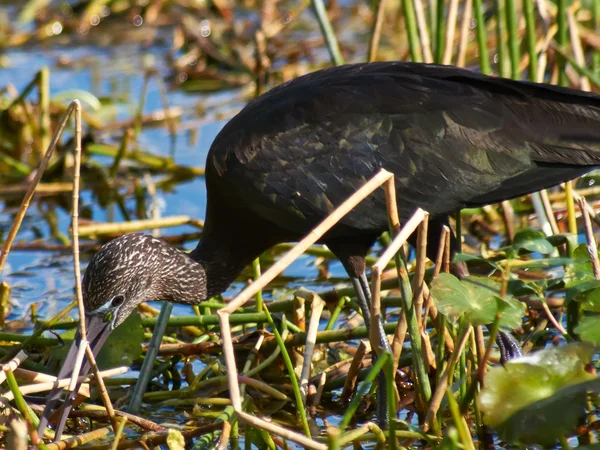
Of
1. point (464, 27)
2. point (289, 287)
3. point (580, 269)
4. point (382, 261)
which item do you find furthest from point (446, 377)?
point (464, 27)

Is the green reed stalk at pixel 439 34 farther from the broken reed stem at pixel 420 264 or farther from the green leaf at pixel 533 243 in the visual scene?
the broken reed stem at pixel 420 264

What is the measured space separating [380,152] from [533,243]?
0.98 metres

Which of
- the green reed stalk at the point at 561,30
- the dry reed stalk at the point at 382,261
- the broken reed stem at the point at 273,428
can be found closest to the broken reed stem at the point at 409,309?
the dry reed stalk at the point at 382,261

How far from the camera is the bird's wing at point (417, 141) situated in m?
4.33

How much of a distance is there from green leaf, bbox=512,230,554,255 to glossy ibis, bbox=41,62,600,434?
586mm

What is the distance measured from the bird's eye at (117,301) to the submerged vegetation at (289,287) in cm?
19

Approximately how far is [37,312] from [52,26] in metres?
5.53

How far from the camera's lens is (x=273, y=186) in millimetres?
4465

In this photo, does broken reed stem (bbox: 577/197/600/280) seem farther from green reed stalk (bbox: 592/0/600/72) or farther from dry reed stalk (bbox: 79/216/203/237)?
green reed stalk (bbox: 592/0/600/72)

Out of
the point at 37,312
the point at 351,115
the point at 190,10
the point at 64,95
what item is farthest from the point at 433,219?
the point at 190,10

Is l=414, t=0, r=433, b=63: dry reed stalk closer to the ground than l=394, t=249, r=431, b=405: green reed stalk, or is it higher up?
higher up

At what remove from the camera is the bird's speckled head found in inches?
175

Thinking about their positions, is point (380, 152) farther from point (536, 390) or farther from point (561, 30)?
point (561, 30)

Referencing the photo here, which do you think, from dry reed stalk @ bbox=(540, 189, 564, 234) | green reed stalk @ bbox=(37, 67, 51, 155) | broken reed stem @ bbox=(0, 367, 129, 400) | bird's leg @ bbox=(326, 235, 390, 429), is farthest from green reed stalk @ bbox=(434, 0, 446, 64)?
green reed stalk @ bbox=(37, 67, 51, 155)
